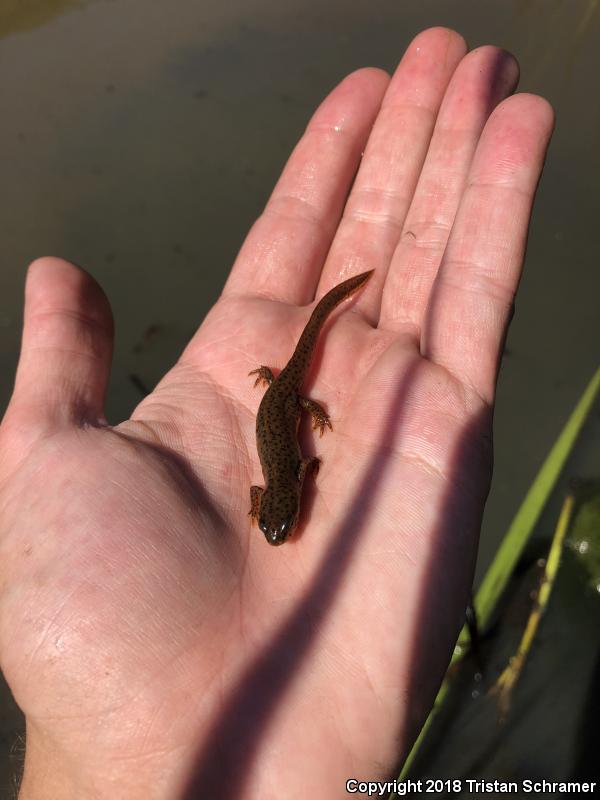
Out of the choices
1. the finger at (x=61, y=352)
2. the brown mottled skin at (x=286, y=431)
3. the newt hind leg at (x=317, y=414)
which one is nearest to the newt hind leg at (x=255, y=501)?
the brown mottled skin at (x=286, y=431)

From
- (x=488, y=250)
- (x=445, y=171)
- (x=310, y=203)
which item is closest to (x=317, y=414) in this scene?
(x=488, y=250)

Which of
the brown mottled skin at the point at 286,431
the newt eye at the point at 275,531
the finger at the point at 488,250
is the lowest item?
the newt eye at the point at 275,531

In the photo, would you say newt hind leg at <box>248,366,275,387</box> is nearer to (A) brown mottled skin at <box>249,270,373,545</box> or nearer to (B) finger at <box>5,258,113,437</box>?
(A) brown mottled skin at <box>249,270,373,545</box>

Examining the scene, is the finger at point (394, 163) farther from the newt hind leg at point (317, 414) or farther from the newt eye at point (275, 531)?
the newt eye at point (275, 531)

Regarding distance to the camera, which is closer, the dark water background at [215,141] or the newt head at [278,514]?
the newt head at [278,514]

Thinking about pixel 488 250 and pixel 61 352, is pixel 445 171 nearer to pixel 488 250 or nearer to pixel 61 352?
pixel 488 250

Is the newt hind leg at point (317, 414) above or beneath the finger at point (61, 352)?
beneath

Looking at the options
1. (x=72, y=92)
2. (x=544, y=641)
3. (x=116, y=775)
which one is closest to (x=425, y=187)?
(x=544, y=641)
